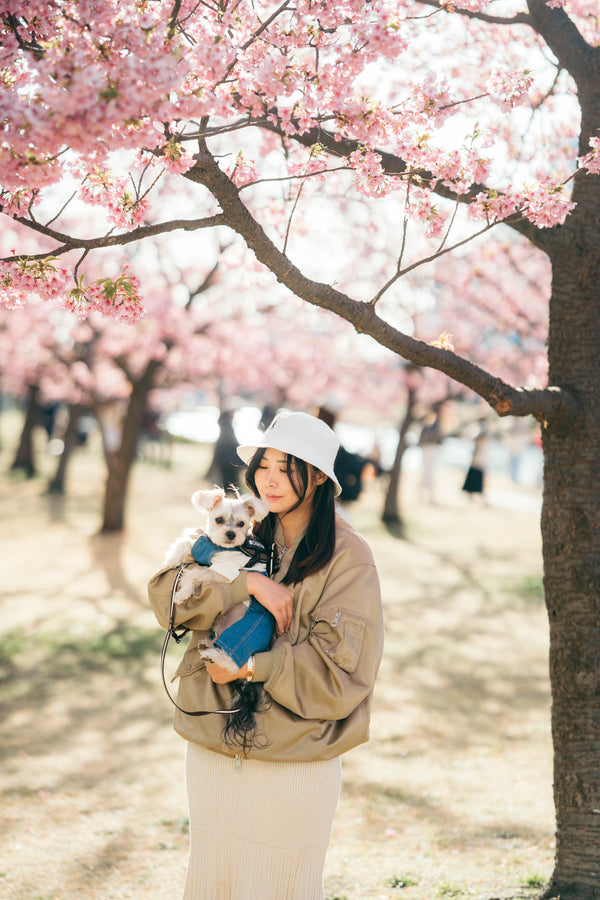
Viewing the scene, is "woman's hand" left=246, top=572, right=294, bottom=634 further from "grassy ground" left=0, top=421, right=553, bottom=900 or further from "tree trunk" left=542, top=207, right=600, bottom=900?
"grassy ground" left=0, top=421, right=553, bottom=900

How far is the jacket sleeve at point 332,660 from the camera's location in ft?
8.29

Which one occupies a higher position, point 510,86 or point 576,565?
point 510,86

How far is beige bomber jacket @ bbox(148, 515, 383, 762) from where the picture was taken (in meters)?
2.53

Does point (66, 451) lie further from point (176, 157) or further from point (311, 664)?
point (311, 664)

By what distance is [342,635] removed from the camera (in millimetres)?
2539

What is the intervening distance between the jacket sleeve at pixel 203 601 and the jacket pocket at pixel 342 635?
0.29m

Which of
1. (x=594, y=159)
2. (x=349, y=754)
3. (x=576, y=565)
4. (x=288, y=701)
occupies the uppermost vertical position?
(x=594, y=159)

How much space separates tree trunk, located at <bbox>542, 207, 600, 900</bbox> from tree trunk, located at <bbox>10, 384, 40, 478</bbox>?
1925 cm

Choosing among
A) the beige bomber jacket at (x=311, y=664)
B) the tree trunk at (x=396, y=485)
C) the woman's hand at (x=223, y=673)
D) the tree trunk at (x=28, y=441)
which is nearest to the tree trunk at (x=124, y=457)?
the tree trunk at (x=396, y=485)

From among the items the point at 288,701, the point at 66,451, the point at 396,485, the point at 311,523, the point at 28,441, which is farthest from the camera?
the point at 28,441

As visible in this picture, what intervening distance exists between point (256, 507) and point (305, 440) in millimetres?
284

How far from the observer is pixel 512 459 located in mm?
34000

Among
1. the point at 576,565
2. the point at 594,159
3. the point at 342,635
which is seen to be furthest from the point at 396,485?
the point at 342,635

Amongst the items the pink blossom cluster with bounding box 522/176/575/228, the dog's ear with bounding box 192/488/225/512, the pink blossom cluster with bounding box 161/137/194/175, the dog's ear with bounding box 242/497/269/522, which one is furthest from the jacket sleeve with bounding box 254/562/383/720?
the pink blossom cluster with bounding box 522/176/575/228
